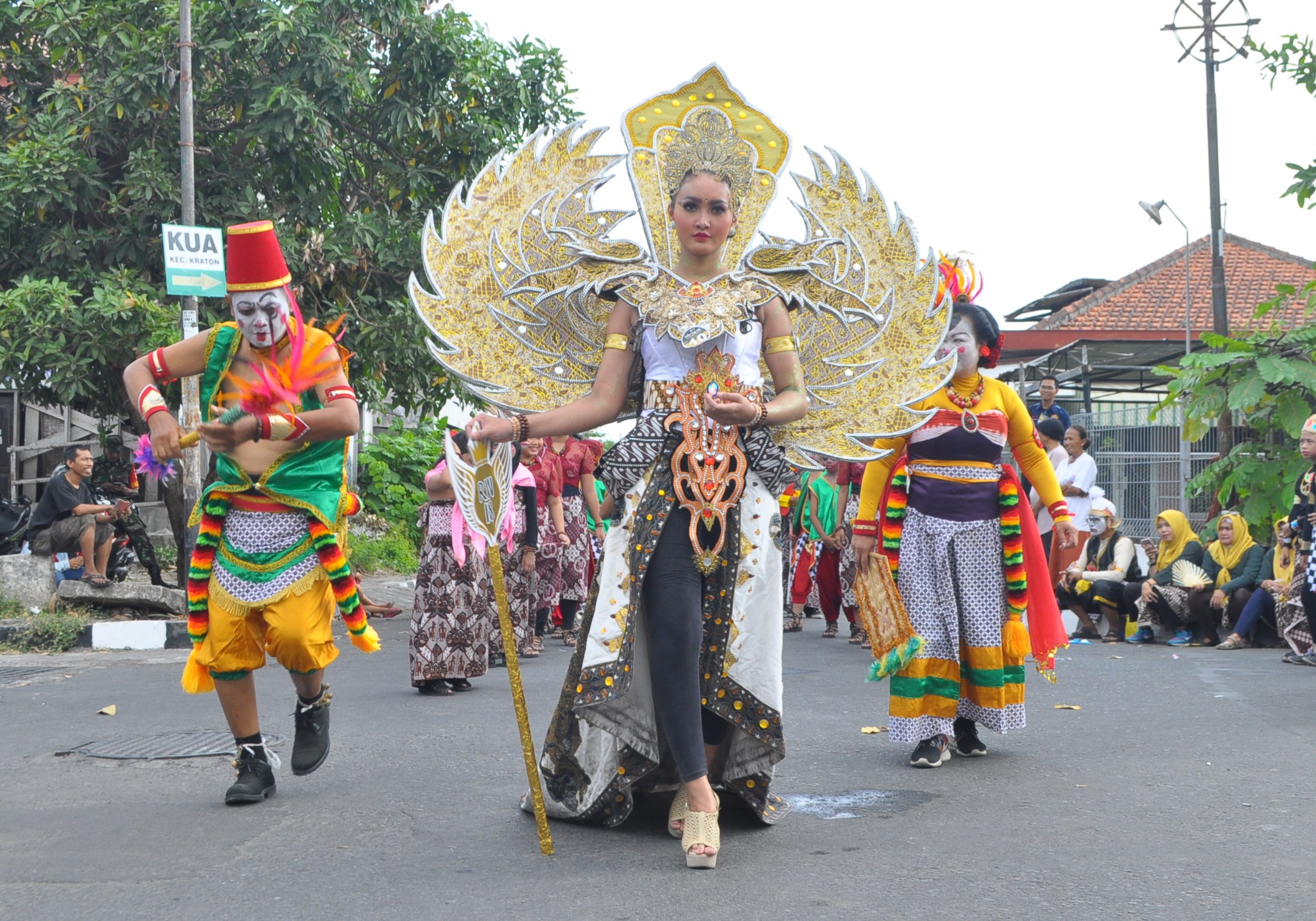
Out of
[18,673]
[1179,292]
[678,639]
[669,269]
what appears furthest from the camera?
[1179,292]

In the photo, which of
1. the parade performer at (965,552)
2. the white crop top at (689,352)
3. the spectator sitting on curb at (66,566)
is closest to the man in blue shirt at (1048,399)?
the parade performer at (965,552)

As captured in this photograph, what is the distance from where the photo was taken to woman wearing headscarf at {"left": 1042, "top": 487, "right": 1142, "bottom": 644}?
42.0ft

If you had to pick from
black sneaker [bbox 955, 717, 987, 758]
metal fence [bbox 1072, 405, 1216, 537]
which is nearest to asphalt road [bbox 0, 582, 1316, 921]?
black sneaker [bbox 955, 717, 987, 758]

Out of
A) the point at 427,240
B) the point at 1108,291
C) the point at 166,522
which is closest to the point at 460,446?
the point at 427,240

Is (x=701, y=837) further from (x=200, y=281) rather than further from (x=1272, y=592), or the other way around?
(x=200, y=281)

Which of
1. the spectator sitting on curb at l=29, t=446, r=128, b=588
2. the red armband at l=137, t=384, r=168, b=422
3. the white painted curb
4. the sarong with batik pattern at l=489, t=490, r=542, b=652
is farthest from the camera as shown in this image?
the spectator sitting on curb at l=29, t=446, r=128, b=588

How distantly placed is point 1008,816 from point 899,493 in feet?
5.69

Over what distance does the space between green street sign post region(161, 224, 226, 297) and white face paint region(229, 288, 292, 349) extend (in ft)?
24.0

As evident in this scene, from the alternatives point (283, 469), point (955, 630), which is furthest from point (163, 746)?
point (955, 630)

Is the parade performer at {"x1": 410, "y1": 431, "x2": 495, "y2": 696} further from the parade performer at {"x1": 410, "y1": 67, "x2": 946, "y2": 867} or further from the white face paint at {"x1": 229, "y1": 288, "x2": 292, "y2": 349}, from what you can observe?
the parade performer at {"x1": 410, "y1": 67, "x2": 946, "y2": 867}

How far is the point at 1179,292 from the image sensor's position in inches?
1524

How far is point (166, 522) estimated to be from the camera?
18.9 meters

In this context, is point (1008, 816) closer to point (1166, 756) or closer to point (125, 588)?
point (1166, 756)

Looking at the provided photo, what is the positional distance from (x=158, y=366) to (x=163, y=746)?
6.93 feet
